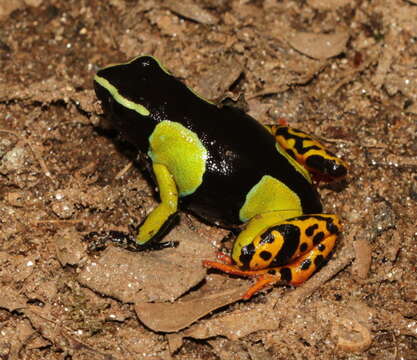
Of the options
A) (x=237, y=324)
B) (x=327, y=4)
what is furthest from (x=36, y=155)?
(x=327, y=4)

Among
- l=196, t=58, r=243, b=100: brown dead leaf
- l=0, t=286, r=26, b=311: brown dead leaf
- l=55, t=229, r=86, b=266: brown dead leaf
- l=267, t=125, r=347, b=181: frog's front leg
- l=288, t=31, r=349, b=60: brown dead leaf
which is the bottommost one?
l=0, t=286, r=26, b=311: brown dead leaf

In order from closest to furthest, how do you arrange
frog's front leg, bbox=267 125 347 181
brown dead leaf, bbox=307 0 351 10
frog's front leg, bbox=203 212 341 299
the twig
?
1. frog's front leg, bbox=203 212 341 299
2. frog's front leg, bbox=267 125 347 181
3. the twig
4. brown dead leaf, bbox=307 0 351 10

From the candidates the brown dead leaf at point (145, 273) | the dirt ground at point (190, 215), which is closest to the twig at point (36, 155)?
the dirt ground at point (190, 215)

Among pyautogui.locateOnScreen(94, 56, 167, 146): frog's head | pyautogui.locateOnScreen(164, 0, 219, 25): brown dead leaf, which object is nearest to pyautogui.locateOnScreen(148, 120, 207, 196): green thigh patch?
pyautogui.locateOnScreen(94, 56, 167, 146): frog's head

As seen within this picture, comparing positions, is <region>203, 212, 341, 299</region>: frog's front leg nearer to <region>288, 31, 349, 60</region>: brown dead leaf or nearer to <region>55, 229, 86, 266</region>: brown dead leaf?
<region>55, 229, 86, 266</region>: brown dead leaf

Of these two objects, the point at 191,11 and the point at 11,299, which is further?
the point at 191,11

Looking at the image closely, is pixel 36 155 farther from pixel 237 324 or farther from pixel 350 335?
pixel 350 335

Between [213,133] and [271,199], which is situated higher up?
[213,133]
